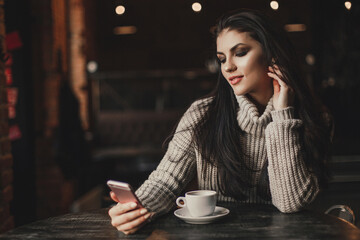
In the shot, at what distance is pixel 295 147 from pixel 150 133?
4218 mm

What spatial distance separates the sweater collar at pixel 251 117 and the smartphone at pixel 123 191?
2.07 feet

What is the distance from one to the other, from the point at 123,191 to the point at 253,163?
69 cm

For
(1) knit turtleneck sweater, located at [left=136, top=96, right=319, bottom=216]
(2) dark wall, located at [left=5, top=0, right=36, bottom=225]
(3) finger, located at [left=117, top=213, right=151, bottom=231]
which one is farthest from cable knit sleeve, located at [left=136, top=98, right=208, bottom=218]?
(2) dark wall, located at [left=5, top=0, right=36, bottom=225]

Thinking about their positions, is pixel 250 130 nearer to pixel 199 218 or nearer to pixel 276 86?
pixel 276 86

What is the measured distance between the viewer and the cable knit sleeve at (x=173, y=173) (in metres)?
1.49

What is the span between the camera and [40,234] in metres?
1.25

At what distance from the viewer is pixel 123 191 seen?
1.24 meters

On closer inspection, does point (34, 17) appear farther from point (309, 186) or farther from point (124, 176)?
point (309, 186)

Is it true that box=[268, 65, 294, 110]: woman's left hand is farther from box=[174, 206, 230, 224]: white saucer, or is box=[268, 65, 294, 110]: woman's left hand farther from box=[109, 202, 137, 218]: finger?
box=[109, 202, 137, 218]: finger

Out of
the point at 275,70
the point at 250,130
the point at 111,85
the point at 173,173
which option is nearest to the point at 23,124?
the point at 173,173

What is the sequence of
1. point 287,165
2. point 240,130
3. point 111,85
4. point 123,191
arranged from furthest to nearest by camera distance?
1. point 111,85
2. point 240,130
3. point 287,165
4. point 123,191

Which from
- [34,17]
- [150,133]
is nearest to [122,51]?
[150,133]

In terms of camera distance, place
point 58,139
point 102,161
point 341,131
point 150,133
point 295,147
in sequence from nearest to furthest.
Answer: point 295,147 < point 58,139 < point 102,161 < point 341,131 < point 150,133

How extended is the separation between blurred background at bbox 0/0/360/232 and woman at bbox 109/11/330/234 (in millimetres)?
269
